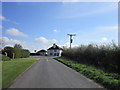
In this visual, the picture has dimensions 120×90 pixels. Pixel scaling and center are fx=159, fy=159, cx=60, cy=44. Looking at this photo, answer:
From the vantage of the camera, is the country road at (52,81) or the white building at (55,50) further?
the white building at (55,50)

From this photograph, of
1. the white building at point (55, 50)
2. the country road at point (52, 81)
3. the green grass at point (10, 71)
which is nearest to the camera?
the country road at point (52, 81)

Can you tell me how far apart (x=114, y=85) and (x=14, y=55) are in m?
39.5

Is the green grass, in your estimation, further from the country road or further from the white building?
the white building

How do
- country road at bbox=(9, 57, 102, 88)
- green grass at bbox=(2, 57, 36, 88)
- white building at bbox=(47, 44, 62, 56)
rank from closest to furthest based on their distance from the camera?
country road at bbox=(9, 57, 102, 88)
green grass at bbox=(2, 57, 36, 88)
white building at bbox=(47, 44, 62, 56)

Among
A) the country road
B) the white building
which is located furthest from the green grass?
the white building

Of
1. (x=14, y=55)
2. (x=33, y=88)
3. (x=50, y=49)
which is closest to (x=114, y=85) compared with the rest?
(x=33, y=88)

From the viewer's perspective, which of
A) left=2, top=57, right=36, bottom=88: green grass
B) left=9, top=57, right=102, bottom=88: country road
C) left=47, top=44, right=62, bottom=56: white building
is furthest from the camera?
left=47, top=44, right=62, bottom=56: white building

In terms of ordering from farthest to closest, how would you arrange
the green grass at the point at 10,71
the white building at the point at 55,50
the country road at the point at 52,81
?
the white building at the point at 55,50
the green grass at the point at 10,71
the country road at the point at 52,81

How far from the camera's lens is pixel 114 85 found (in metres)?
8.03

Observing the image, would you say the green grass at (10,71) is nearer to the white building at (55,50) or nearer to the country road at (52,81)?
the country road at (52,81)

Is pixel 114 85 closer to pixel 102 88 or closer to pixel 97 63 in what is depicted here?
pixel 102 88

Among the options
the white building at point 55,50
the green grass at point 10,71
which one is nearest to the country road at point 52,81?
the green grass at point 10,71

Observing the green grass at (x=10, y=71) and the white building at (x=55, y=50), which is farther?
the white building at (x=55, y=50)

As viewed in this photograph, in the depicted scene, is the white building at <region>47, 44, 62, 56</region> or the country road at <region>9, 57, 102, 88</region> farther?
the white building at <region>47, 44, 62, 56</region>
